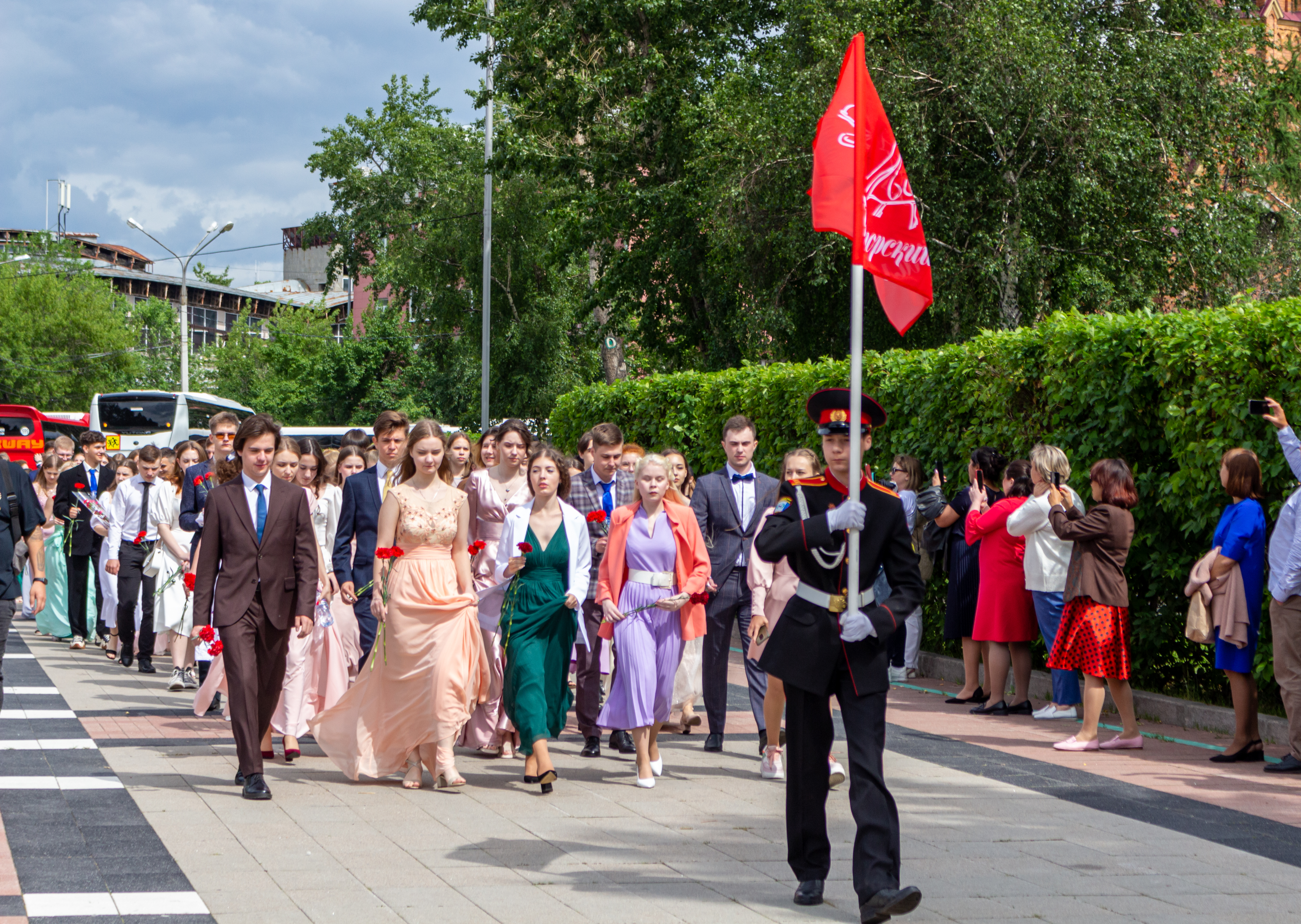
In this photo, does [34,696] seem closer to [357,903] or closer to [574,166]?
[357,903]

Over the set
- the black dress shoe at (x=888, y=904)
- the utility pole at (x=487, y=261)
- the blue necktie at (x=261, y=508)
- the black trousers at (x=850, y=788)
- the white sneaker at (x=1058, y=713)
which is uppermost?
the utility pole at (x=487, y=261)

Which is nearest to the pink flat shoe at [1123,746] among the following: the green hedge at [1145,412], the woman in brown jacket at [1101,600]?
the woman in brown jacket at [1101,600]

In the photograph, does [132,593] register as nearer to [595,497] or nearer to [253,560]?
[595,497]

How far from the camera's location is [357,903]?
5195mm

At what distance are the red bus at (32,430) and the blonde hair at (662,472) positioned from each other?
9.73m

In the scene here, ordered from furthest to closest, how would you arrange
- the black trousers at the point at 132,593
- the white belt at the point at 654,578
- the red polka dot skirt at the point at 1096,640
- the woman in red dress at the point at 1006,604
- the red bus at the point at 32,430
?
the red bus at the point at 32,430 < the black trousers at the point at 132,593 < the woman in red dress at the point at 1006,604 < the red polka dot skirt at the point at 1096,640 < the white belt at the point at 654,578

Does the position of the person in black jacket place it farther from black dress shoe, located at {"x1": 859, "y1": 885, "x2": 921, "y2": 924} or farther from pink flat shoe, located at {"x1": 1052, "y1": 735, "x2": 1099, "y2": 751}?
black dress shoe, located at {"x1": 859, "y1": 885, "x2": 921, "y2": 924}

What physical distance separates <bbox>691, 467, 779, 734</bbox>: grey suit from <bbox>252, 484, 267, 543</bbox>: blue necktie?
2.70 m

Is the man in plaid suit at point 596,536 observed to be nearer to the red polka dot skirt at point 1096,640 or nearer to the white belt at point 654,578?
the white belt at point 654,578

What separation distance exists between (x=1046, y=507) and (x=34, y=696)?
7875 millimetres

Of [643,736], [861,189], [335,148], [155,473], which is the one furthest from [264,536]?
[335,148]

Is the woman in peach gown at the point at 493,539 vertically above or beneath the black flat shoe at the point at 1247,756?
above

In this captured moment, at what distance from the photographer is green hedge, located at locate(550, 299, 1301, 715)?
29.3 feet

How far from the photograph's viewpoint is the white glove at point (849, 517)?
5062 millimetres
